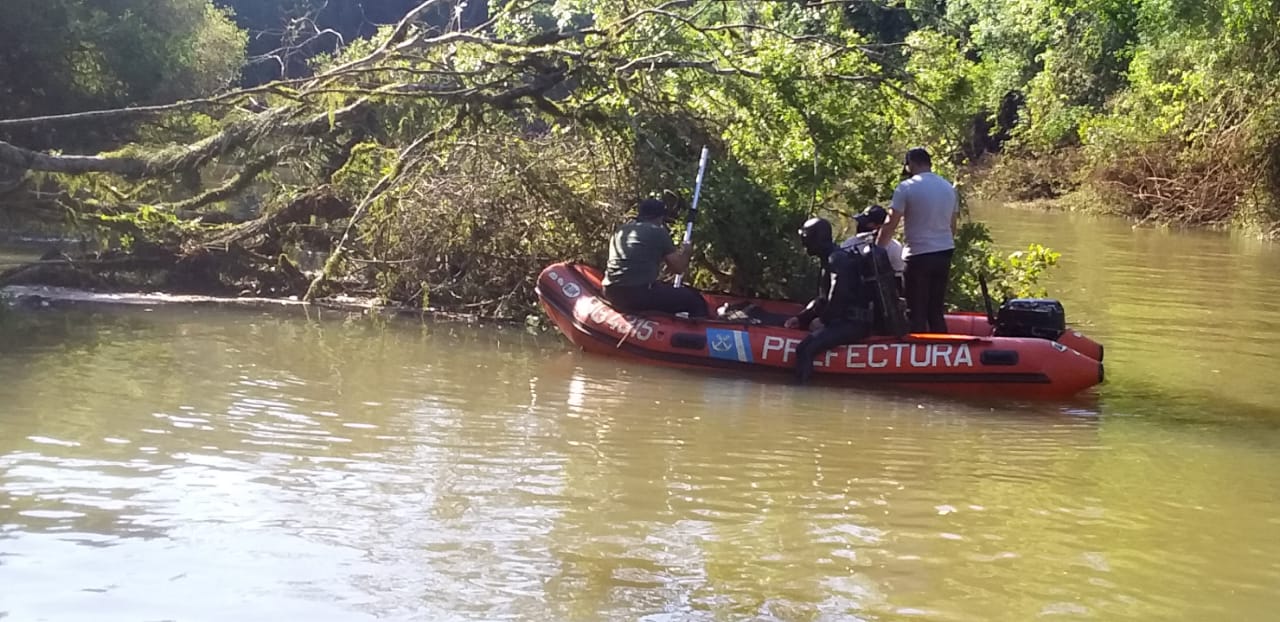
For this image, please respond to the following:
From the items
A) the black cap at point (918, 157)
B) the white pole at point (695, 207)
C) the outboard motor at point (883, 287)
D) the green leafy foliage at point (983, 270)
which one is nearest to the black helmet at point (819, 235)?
the outboard motor at point (883, 287)

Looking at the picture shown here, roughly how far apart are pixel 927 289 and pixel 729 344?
1458mm

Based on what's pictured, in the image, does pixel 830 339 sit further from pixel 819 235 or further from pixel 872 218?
pixel 872 218

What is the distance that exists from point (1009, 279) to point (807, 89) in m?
2.54

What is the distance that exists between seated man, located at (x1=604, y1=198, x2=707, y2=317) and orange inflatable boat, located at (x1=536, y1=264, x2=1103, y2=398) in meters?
0.13

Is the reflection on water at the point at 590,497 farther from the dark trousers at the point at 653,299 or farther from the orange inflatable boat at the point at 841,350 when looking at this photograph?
the dark trousers at the point at 653,299

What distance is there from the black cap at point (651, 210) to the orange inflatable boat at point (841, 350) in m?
0.73

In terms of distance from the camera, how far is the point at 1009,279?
1242 centimetres

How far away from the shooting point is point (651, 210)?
10727 millimetres

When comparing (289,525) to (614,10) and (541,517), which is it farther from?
(614,10)

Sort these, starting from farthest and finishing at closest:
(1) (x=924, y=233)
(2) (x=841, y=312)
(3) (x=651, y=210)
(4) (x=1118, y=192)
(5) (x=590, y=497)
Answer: (4) (x=1118, y=192), (3) (x=651, y=210), (1) (x=924, y=233), (2) (x=841, y=312), (5) (x=590, y=497)

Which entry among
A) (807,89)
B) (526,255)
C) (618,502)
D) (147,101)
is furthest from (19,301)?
(147,101)

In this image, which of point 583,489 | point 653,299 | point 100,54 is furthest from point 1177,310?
point 100,54

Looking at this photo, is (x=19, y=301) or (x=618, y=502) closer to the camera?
(x=618, y=502)

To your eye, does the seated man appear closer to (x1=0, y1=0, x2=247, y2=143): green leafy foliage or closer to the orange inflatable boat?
the orange inflatable boat
